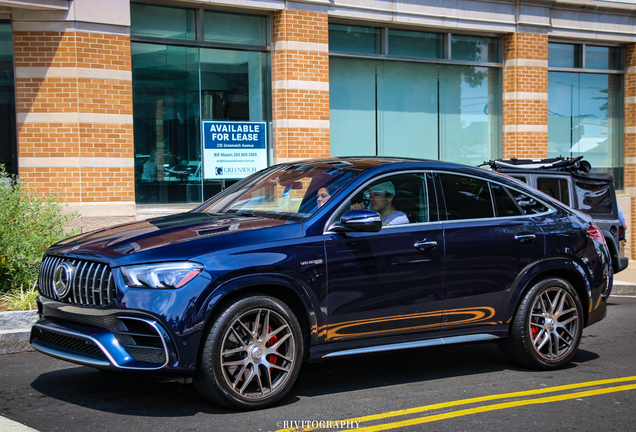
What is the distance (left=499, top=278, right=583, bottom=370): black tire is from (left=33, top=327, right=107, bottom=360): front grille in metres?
3.45

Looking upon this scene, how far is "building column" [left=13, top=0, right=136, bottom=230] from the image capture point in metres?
11.5

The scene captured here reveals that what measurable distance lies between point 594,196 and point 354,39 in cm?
674

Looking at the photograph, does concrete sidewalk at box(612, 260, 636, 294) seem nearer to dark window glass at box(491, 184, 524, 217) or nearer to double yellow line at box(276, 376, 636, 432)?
double yellow line at box(276, 376, 636, 432)

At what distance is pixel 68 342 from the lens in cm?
478

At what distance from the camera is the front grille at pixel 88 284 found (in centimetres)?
459

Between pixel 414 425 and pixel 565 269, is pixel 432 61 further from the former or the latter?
pixel 414 425

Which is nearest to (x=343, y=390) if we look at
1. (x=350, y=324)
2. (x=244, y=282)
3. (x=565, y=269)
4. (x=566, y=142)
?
(x=350, y=324)

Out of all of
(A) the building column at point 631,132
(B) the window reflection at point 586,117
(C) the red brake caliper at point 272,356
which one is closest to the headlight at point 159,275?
(C) the red brake caliper at point 272,356

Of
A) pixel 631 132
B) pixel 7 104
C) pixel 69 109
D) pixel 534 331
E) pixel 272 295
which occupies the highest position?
pixel 7 104

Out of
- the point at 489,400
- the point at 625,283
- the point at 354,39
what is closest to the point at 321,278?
the point at 489,400

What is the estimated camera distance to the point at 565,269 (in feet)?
20.6

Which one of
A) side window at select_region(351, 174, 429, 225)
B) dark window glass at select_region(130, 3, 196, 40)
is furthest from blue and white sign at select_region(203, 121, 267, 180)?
side window at select_region(351, 174, 429, 225)

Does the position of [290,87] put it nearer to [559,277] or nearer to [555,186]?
[555,186]

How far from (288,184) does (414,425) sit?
222cm
